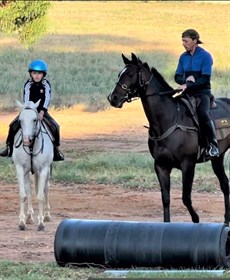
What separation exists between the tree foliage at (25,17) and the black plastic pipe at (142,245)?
33.2m

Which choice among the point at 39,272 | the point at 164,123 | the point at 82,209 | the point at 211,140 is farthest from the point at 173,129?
the point at 39,272

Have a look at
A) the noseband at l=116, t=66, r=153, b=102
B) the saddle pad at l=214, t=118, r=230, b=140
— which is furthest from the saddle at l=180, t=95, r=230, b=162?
the noseband at l=116, t=66, r=153, b=102

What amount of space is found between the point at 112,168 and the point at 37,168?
22.5ft

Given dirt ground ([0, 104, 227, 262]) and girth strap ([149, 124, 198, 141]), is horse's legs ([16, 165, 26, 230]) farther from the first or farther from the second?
girth strap ([149, 124, 198, 141])

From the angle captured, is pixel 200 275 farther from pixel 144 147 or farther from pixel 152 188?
pixel 144 147

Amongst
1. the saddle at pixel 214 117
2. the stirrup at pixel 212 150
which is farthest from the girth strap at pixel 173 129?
the stirrup at pixel 212 150

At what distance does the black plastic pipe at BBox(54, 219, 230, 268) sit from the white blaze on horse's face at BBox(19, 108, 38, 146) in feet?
11.2

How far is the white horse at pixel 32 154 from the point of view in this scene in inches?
603

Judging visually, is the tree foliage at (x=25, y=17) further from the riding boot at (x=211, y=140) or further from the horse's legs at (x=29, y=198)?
the riding boot at (x=211, y=140)

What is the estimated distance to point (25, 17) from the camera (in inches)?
1816

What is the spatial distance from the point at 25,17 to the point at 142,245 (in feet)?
116

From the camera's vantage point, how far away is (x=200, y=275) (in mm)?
Answer: 10945

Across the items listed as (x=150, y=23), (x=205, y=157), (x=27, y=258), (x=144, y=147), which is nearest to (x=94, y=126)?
(x=144, y=147)

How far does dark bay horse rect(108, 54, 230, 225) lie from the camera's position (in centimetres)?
1488
